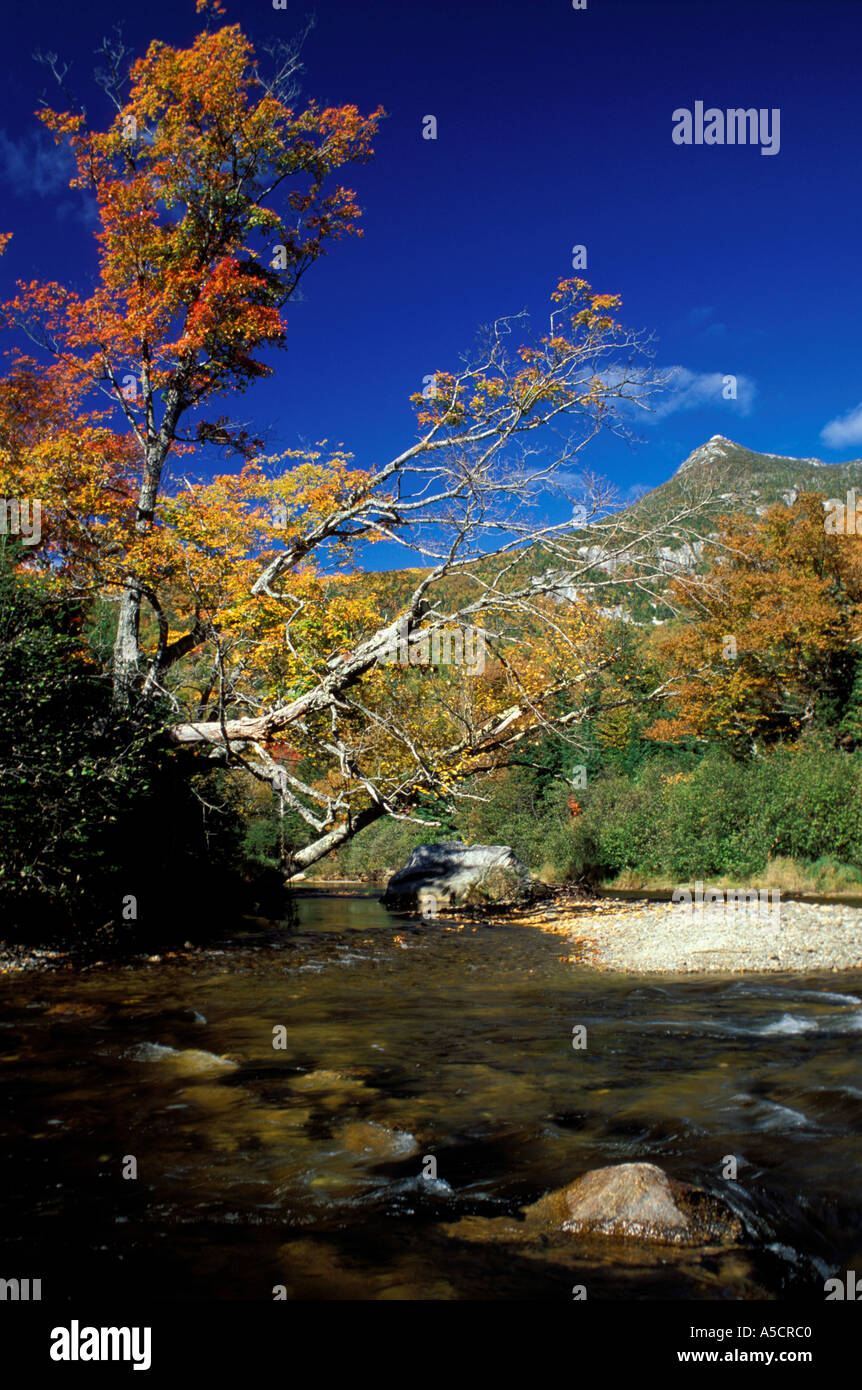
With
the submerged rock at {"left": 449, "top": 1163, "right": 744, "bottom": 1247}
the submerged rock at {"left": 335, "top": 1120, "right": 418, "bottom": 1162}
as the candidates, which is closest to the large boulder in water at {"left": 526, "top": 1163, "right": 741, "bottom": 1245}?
the submerged rock at {"left": 449, "top": 1163, "right": 744, "bottom": 1247}

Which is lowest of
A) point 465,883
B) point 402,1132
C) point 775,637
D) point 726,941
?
point 465,883

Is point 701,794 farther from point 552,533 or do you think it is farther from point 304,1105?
point 304,1105

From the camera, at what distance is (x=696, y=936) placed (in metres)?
12.8

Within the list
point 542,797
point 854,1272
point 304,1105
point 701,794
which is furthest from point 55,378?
point 542,797

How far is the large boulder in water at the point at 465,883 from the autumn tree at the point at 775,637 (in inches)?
454

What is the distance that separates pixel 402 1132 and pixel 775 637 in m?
28.1

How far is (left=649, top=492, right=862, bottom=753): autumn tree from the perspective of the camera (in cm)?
2939

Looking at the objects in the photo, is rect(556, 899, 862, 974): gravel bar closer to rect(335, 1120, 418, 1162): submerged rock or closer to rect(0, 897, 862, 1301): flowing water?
rect(0, 897, 862, 1301): flowing water

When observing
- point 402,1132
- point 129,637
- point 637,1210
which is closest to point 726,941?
point 402,1132

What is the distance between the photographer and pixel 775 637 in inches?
1148

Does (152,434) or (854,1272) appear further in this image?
(152,434)

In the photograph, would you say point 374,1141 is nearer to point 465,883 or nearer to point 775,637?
point 465,883

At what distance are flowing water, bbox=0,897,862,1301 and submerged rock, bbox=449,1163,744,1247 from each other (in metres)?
0.09
